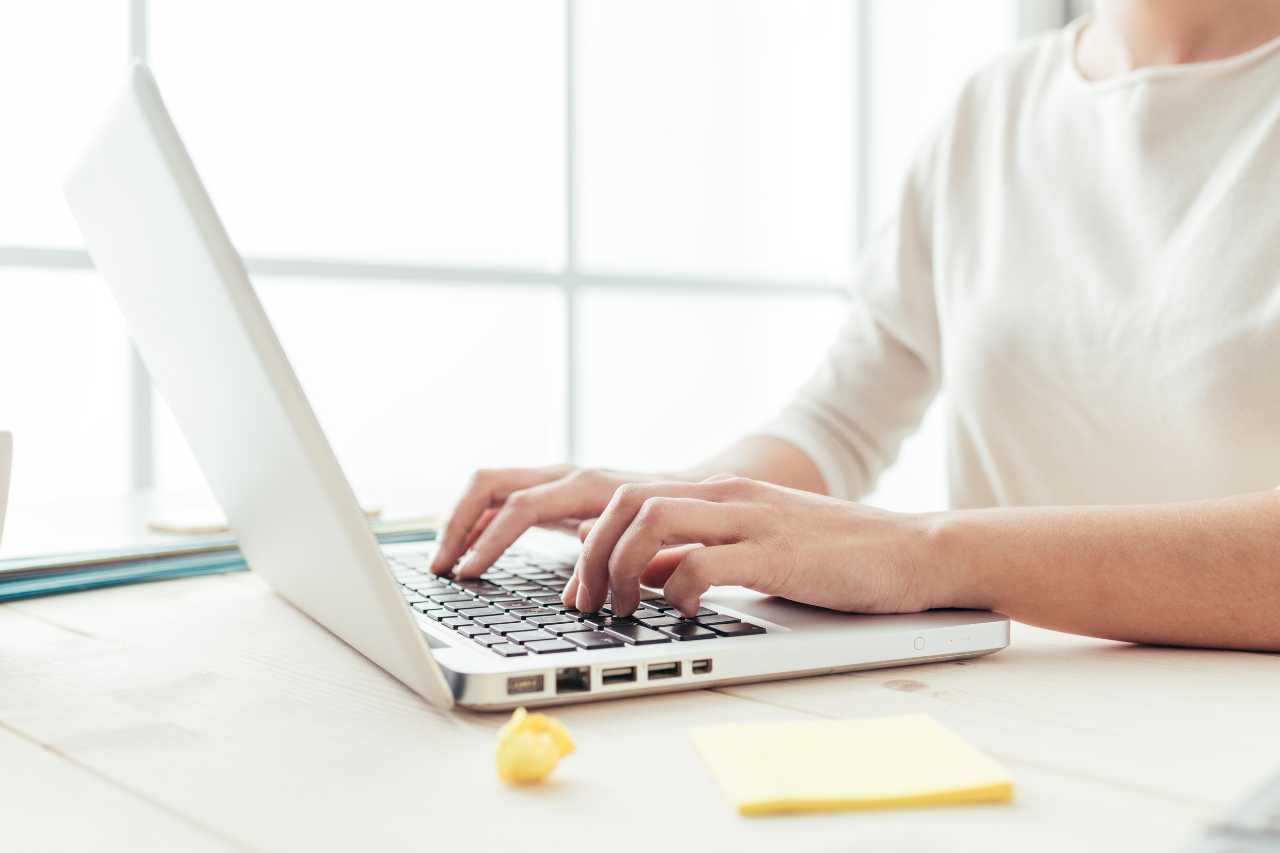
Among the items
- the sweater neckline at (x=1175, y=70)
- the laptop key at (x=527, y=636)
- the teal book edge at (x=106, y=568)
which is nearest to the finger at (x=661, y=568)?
the laptop key at (x=527, y=636)

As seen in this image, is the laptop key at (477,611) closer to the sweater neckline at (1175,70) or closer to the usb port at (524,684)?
the usb port at (524,684)

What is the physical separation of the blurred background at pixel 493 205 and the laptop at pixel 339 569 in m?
0.83

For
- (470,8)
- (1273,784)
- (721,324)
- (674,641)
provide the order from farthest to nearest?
(721,324), (470,8), (674,641), (1273,784)

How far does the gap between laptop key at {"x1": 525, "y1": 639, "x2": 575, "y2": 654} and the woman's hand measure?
73 millimetres

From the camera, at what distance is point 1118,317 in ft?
3.95

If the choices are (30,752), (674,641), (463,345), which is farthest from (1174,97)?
(463,345)

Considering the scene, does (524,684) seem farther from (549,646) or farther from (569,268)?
(569,268)

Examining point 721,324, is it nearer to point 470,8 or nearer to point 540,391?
point 540,391

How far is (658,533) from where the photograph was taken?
2.26 ft

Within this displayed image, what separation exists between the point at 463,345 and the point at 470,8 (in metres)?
0.84

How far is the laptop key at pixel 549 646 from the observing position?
0.61 m

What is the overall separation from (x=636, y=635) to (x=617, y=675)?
0.05 m

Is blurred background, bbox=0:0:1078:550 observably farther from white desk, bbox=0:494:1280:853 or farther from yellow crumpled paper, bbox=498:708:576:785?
yellow crumpled paper, bbox=498:708:576:785

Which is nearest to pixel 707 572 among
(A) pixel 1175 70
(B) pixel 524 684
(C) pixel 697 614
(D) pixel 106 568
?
(C) pixel 697 614
